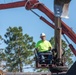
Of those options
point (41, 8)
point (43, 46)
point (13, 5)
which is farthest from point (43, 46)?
point (13, 5)

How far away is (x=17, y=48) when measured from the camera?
42.6 metres

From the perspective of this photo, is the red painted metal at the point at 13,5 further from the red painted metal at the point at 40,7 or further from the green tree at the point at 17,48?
the green tree at the point at 17,48

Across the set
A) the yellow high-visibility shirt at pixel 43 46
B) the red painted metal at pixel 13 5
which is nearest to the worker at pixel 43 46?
the yellow high-visibility shirt at pixel 43 46

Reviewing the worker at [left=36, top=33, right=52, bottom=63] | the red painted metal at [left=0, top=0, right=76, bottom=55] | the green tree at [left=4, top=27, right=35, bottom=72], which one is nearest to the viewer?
the worker at [left=36, top=33, right=52, bottom=63]

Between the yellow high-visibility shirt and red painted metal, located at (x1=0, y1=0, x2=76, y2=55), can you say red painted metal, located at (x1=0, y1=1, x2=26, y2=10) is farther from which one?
the yellow high-visibility shirt

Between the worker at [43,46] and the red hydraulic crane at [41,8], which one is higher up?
the worker at [43,46]

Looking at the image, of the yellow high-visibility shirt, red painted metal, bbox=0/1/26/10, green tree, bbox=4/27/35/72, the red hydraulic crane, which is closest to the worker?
the yellow high-visibility shirt

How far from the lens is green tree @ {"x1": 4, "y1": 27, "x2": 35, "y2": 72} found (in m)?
41.7

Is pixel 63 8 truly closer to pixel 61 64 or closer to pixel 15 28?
pixel 61 64

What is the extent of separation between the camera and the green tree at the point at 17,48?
41.7m

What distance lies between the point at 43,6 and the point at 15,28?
26.1 meters

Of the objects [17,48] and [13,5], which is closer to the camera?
[13,5]

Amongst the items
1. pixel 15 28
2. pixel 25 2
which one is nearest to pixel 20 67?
pixel 15 28

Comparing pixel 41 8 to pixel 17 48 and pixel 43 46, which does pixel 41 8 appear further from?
pixel 17 48
